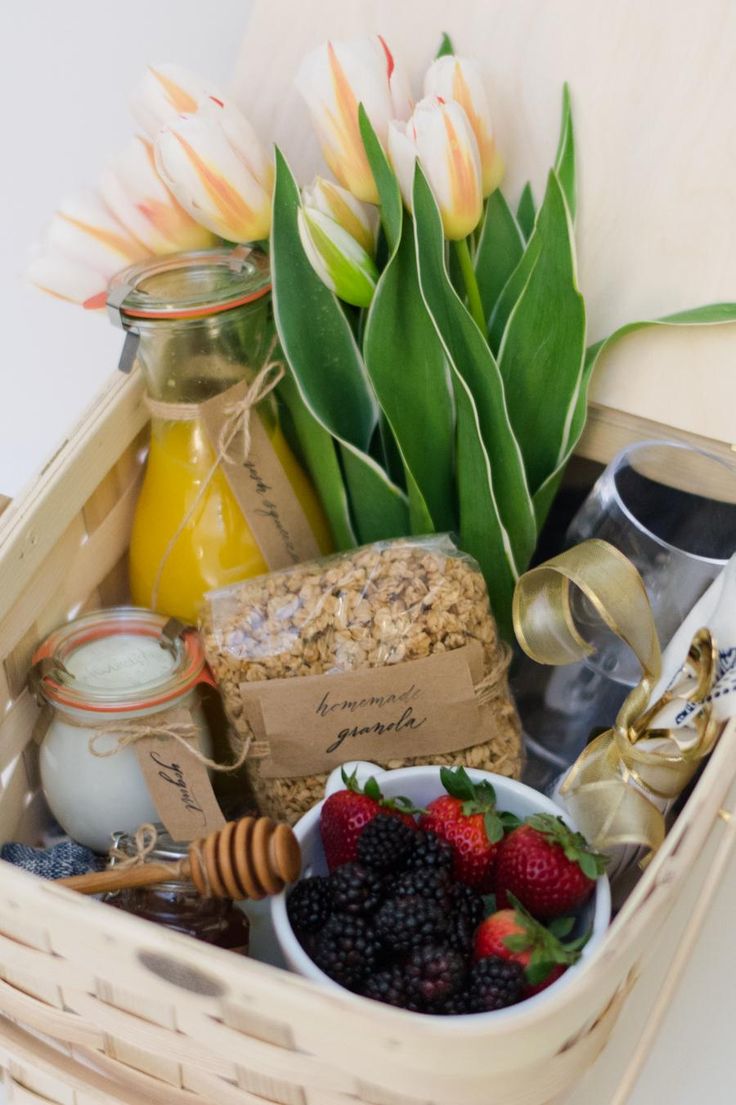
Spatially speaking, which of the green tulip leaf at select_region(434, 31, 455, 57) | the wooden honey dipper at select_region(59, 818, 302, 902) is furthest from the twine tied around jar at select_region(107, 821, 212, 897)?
the green tulip leaf at select_region(434, 31, 455, 57)

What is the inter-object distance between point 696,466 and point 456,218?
23cm

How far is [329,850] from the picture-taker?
2.23 feet

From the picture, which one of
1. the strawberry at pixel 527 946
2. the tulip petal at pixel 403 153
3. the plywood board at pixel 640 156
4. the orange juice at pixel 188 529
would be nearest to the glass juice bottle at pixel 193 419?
the orange juice at pixel 188 529

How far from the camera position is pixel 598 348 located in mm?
832

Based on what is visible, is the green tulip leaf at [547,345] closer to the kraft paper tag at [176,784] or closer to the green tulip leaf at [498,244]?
the green tulip leaf at [498,244]

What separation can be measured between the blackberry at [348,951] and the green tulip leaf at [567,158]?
0.50m

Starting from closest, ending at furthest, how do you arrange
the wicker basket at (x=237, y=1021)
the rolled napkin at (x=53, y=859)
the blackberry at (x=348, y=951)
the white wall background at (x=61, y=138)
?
the wicker basket at (x=237, y=1021) < the blackberry at (x=348, y=951) < the rolled napkin at (x=53, y=859) < the white wall background at (x=61, y=138)

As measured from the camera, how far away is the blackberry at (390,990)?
1.91 feet

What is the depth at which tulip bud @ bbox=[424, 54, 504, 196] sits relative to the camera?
31.3 inches

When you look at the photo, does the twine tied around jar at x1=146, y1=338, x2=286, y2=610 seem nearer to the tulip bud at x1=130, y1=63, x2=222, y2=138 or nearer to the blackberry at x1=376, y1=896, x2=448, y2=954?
the tulip bud at x1=130, y1=63, x2=222, y2=138

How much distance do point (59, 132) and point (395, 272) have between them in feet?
1.73

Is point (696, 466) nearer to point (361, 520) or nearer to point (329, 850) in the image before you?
point (361, 520)

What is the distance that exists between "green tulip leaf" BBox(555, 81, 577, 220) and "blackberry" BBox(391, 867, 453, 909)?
46cm

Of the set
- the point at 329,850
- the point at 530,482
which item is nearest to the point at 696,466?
the point at 530,482
